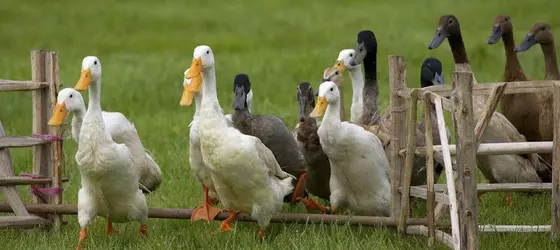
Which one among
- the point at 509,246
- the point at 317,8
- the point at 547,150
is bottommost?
the point at 509,246

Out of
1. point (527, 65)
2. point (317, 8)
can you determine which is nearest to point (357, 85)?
point (527, 65)

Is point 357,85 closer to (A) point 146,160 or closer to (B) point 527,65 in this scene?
(A) point 146,160

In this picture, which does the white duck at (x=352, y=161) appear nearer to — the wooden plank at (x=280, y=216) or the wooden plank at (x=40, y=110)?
the wooden plank at (x=280, y=216)

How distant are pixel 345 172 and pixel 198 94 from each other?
4.73 ft

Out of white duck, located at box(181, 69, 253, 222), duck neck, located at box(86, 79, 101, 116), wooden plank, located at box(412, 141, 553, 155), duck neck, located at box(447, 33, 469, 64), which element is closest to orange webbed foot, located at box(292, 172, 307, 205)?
white duck, located at box(181, 69, 253, 222)

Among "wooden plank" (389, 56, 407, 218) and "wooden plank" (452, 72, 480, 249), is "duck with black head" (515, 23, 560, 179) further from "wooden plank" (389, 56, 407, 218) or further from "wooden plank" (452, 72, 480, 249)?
"wooden plank" (452, 72, 480, 249)

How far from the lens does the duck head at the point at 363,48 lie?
1051 cm

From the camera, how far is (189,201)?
10055 millimetres

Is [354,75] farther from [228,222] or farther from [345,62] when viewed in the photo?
[228,222]

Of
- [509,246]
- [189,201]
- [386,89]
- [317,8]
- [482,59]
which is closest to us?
[509,246]

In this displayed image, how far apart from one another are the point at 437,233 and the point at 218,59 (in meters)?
12.5

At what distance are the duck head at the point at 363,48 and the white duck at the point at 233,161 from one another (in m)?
2.10

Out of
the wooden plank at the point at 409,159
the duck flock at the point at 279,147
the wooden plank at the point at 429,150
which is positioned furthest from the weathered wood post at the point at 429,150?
the duck flock at the point at 279,147

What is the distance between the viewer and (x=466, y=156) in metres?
6.71
